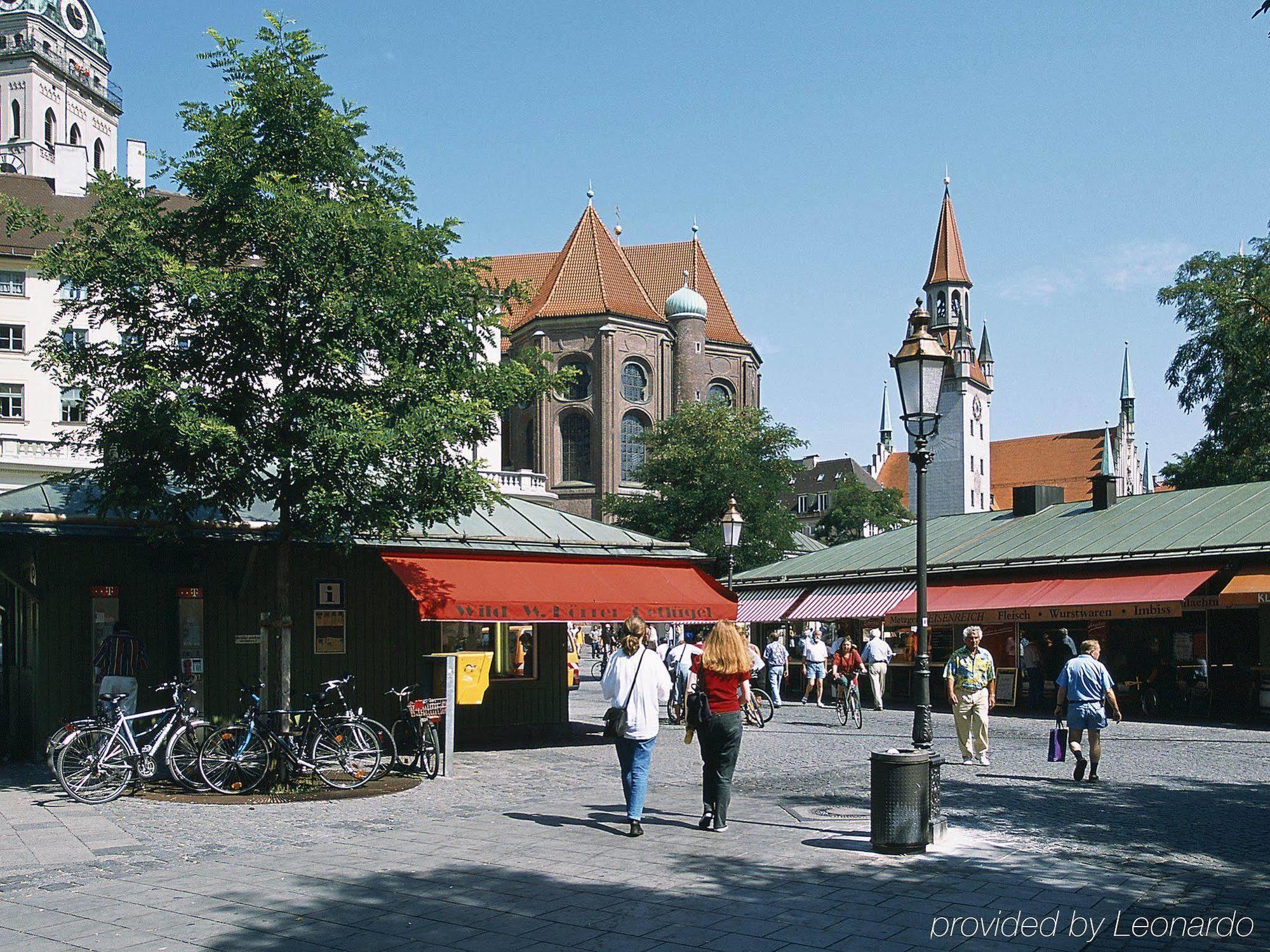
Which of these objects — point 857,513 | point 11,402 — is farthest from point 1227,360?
point 857,513

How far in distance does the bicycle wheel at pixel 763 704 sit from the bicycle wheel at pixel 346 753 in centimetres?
886

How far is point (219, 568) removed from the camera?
16.5 m

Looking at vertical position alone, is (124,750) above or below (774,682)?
above

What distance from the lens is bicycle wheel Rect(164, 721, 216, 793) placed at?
13141mm

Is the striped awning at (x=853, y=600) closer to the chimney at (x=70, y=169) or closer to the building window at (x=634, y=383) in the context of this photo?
the building window at (x=634, y=383)

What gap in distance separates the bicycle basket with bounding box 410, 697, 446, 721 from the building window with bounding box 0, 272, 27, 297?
4815cm

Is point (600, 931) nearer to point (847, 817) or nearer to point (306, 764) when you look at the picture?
point (847, 817)

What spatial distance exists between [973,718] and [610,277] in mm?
67221

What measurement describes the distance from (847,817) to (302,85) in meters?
9.42

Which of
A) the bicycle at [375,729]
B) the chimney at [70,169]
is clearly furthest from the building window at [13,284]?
the bicycle at [375,729]

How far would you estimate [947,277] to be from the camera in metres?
117

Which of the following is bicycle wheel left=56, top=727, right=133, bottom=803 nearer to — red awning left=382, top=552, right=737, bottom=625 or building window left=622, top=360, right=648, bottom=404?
red awning left=382, top=552, right=737, bottom=625

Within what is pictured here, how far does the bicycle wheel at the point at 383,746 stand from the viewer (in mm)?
14000

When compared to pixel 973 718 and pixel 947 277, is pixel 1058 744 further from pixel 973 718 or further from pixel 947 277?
pixel 947 277
